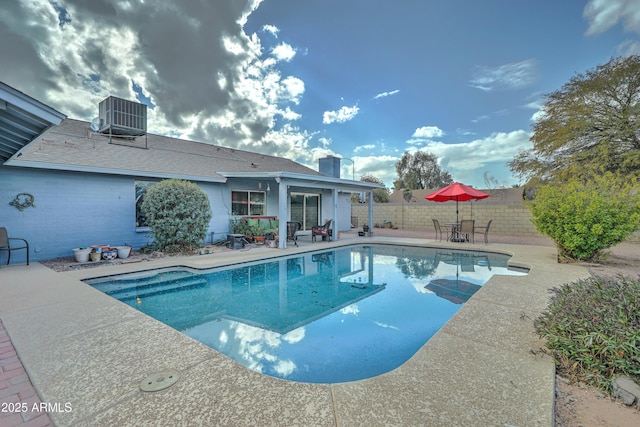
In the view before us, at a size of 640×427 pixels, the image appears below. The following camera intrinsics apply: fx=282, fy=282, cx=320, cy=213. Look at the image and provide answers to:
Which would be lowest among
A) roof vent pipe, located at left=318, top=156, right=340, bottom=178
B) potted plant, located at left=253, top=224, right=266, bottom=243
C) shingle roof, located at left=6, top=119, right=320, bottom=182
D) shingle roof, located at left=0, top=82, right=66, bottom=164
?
potted plant, located at left=253, top=224, right=266, bottom=243

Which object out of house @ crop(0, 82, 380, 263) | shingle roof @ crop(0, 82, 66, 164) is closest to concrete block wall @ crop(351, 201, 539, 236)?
house @ crop(0, 82, 380, 263)

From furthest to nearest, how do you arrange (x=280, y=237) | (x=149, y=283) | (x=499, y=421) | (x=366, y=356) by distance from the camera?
(x=280, y=237), (x=149, y=283), (x=366, y=356), (x=499, y=421)

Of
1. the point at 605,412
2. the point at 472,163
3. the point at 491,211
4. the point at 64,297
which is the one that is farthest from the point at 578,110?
the point at 64,297

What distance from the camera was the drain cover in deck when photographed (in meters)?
2.28

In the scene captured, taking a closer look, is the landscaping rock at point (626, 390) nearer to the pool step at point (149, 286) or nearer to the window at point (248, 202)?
the pool step at point (149, 286)

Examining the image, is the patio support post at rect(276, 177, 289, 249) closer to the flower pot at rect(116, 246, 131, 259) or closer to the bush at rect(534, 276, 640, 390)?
the flower pot at rect(116, 246, 131, 259)

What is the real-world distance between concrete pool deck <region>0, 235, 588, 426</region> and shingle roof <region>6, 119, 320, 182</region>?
5.30m

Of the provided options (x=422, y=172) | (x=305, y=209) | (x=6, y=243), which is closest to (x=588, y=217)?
(x=305, y=209)

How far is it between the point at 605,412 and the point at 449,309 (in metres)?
2.98

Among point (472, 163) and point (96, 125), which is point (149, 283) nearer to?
point (96, 125)

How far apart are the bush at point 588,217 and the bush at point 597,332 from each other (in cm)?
505

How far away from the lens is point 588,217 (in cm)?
705

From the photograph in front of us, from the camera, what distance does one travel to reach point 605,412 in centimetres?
205

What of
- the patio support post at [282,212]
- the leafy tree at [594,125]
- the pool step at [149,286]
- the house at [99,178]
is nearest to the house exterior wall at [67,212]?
the house at [99,178]
